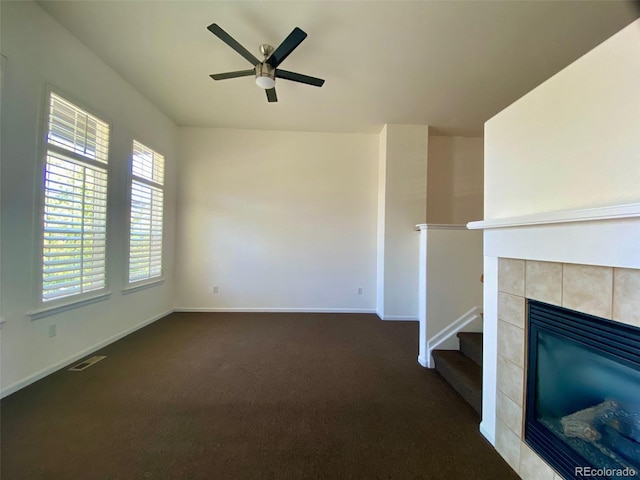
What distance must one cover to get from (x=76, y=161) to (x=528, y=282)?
3.90 m

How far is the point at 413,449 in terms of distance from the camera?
1600mm

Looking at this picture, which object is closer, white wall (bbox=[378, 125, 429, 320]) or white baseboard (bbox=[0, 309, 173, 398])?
white baseboard (bbox=[0, 309, 173, 398])

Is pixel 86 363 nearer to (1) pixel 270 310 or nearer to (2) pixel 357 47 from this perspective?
(1) pixel 270 310

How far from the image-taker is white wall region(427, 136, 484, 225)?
15.6 ft

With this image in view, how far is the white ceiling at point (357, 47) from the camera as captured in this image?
2154mm

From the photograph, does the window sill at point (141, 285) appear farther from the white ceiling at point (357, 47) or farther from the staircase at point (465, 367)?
the staircase at point (465, 367)

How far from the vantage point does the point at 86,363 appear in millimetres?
2570

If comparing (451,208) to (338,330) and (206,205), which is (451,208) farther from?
(206,205)

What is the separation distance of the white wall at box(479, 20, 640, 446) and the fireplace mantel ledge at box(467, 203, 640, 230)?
5 centimetres

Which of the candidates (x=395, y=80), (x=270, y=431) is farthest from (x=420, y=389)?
(x=395, y=80)

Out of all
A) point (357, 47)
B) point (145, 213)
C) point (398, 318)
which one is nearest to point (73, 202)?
point (145, 213)

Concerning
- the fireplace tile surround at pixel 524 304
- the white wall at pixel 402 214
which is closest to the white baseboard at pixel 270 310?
the white wall at pixel 402 214

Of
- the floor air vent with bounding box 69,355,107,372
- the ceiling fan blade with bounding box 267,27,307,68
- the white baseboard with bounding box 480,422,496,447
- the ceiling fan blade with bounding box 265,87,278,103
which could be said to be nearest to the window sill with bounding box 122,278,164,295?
the floor air vent with bounding box 69,355,107,372

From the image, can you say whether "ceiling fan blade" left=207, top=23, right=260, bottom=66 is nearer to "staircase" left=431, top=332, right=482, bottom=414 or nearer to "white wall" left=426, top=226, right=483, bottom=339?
"white wall" left=426, top=226, right=483, bottom=339
